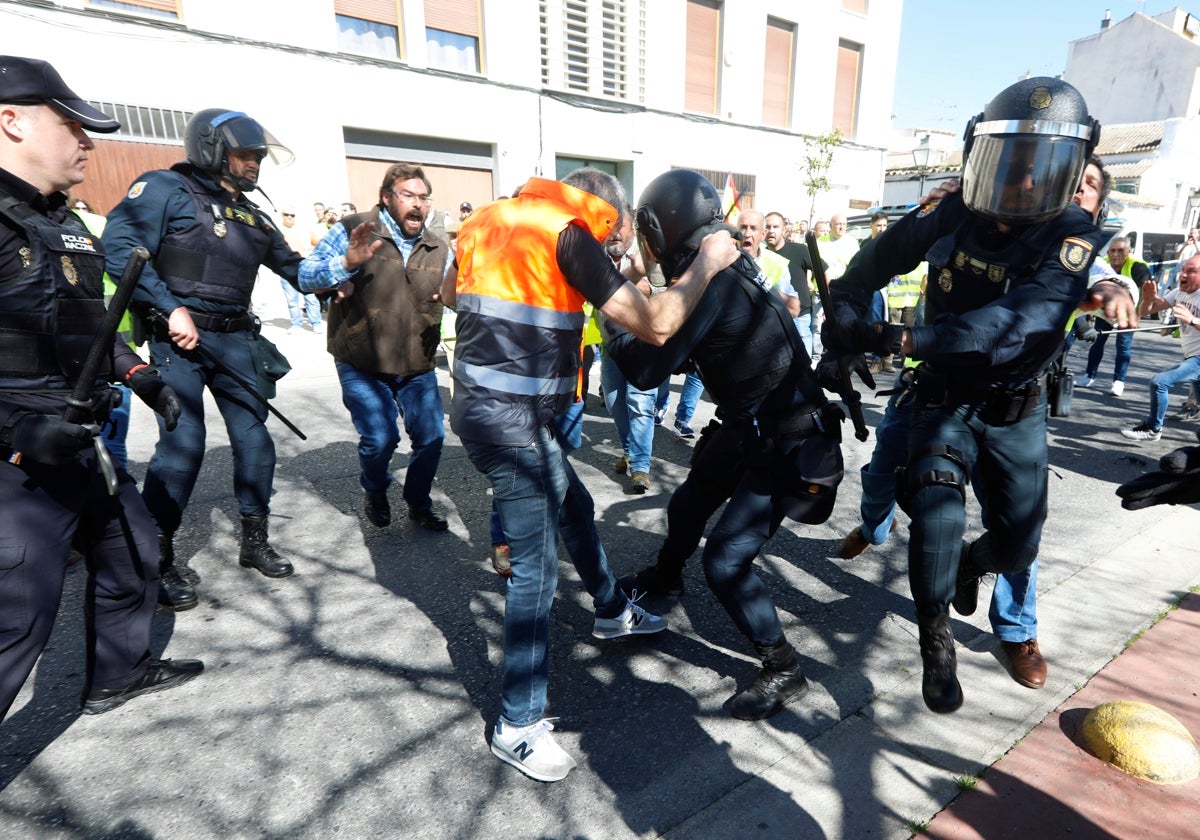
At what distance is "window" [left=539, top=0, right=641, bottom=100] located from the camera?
1494 cm

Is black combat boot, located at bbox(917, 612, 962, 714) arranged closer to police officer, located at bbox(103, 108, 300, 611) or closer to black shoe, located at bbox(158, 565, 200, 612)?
police officer, located at bbox(103, 108, 300, 611)

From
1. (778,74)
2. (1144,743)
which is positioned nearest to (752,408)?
(1144,743)

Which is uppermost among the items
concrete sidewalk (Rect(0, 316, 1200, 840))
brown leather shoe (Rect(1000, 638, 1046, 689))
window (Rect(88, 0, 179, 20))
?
window (Rect(88, 0, 179, 20))

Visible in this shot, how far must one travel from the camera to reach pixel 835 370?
2607 mm

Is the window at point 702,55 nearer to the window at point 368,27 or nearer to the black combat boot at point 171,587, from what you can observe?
the window at point 368,27

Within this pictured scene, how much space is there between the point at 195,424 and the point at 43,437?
128 cm

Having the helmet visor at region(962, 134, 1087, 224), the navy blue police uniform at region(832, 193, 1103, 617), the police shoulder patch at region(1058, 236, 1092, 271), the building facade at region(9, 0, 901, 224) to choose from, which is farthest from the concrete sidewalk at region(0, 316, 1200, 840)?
the building facade at region(9, 0, 901, 224)

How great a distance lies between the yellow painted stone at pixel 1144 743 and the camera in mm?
2090

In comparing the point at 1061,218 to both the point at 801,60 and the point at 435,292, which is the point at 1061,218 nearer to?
the point at 435,292

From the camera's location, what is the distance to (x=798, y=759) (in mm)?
2148

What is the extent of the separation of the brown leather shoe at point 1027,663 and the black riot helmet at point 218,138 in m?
3.80

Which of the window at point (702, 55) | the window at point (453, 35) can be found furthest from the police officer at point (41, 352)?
the window at point (702, 55)

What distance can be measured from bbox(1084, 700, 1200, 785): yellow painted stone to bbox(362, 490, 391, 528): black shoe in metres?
3.24

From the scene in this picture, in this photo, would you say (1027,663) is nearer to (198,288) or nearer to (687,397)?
(687,397)
